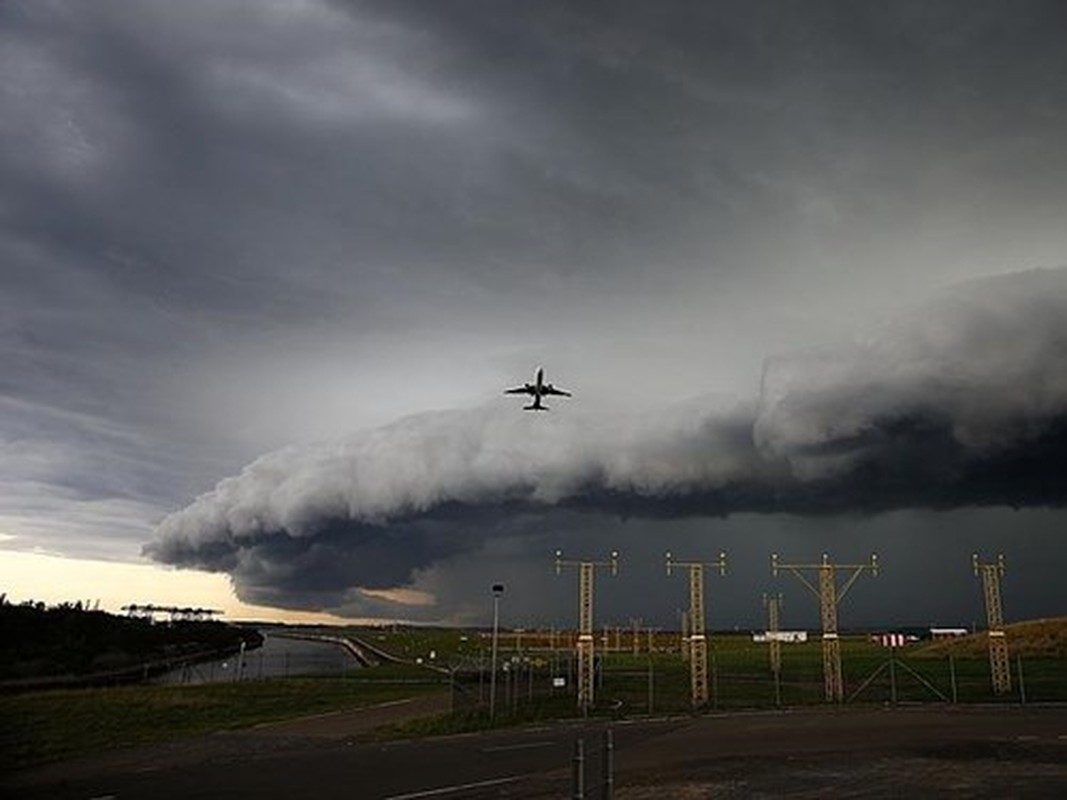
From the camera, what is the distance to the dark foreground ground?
21.0 meters

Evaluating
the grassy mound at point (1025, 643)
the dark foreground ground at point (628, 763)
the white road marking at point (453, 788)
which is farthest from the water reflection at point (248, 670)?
the grassy mound at point (1025, 643)

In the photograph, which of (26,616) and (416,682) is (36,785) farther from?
(26,616)

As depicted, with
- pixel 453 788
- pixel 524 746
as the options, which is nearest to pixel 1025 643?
pixel 524 746

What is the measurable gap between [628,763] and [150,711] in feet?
89.6

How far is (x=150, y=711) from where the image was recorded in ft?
141

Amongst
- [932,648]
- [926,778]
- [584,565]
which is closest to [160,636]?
[932,648]

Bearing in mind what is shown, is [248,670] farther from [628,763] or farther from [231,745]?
[628,763]

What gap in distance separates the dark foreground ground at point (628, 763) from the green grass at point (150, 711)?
A: 298 cm

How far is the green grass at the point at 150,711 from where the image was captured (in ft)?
106

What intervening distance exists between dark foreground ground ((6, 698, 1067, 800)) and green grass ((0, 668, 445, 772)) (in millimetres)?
2978

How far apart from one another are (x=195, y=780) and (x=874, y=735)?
21.1 meters

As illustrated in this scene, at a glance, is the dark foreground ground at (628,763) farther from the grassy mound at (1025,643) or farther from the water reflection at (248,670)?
the grassy mound at (1025,643)

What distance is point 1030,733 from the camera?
31.0 m

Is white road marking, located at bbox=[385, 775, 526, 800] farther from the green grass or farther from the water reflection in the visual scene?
the water reflection
